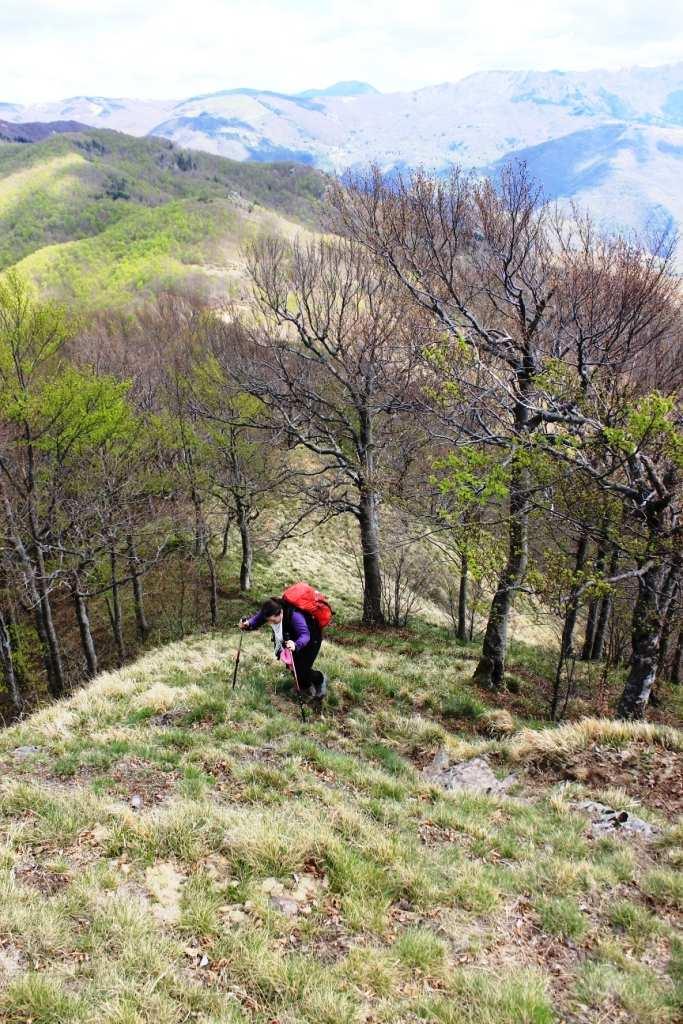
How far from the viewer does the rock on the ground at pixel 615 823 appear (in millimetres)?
6695

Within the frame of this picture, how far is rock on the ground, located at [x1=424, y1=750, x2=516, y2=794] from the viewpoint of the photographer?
799 cm

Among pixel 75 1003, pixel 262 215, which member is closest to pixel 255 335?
pixel 75 1003

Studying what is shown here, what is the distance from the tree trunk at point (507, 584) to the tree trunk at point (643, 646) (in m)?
2.14

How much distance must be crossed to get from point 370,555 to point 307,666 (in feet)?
28.2

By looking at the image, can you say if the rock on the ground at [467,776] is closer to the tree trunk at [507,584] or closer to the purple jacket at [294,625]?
the purple jacket at [294,625]

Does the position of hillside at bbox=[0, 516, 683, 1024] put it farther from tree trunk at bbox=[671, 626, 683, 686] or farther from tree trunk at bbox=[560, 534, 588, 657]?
tree trunk at bbox=[671, 626, 683, 686]

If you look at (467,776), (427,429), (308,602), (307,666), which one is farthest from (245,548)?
(467,776)

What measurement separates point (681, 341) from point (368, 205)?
8.76 meters

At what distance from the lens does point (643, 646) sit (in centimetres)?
1034

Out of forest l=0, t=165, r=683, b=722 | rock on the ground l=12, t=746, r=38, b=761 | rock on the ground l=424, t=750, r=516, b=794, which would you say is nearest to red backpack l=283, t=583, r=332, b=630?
rock on the ground l=424, t=750, r=516, b=794

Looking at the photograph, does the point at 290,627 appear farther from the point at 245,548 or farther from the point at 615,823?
the point at 245,548

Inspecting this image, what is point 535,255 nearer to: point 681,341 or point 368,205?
point 368,205

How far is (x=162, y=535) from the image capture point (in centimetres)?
2225

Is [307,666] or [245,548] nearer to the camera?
[307,666]
